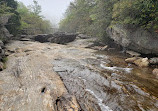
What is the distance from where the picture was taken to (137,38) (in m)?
9.51

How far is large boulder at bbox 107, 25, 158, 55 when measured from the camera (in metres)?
8.59

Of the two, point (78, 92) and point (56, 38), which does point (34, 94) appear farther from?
point (56, 38)

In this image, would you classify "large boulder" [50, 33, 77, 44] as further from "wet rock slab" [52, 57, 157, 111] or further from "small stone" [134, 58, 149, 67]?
"small stone" [134, 58, 149, 67]

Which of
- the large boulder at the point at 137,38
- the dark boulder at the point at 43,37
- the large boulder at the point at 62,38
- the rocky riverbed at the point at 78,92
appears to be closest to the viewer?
the rocky riverbed at the point at 78,92

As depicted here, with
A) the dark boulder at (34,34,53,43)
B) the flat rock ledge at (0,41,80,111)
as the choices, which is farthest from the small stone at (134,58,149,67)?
the dark boulder at (34,34,53,43)

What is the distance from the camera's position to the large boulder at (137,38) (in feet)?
28.2

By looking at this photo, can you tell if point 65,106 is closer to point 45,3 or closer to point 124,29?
point 124,29

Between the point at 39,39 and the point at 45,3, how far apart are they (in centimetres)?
20176

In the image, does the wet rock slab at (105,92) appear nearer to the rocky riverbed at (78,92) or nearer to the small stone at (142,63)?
the rocky riverbed at (78,92)

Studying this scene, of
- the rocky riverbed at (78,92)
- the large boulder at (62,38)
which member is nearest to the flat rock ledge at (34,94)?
the rocky riverbed at (78,92)

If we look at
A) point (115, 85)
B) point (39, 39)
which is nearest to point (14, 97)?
point (115, 85)

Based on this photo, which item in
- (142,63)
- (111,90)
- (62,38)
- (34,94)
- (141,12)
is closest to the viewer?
(34,94)

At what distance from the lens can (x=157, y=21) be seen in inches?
295

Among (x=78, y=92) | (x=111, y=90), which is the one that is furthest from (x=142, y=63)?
(x=78, y=92)
